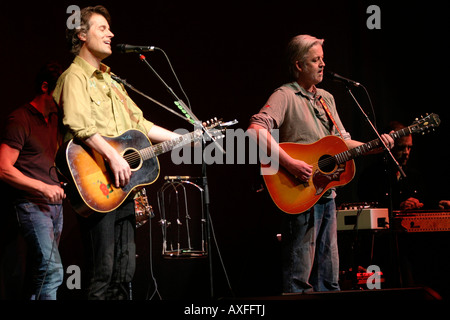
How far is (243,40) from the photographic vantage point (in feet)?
17.9

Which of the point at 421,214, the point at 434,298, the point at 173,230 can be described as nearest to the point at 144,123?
the point at 173,230

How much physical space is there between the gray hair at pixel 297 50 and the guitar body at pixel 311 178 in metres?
0.63

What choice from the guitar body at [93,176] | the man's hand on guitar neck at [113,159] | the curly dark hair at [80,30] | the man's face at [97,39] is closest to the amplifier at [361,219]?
the guitar body at [93,176]

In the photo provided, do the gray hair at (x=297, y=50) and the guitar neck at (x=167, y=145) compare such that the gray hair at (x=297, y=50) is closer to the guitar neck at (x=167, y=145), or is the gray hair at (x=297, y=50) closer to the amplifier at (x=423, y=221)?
the guitar neck at (x=167, y=145)

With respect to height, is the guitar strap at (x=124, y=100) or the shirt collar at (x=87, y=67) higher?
the shirt collar at (x=87, y=67)

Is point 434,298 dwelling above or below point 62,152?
below

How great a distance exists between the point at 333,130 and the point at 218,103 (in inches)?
70.8

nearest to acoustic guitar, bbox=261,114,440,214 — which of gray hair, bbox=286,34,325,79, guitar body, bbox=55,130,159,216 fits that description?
gray hair, bbox=286,34,325,79

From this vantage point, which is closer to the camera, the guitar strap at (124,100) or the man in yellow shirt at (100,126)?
the man in yellow shirt at (100,126)

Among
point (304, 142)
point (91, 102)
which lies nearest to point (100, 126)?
point (91, 102)

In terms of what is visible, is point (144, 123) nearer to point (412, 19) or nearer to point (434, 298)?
point (434, 298)

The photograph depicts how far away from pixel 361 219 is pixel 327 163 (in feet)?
4.03

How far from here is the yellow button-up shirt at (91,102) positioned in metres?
2.88

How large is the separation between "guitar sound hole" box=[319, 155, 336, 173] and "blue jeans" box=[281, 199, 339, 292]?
0.80ft
